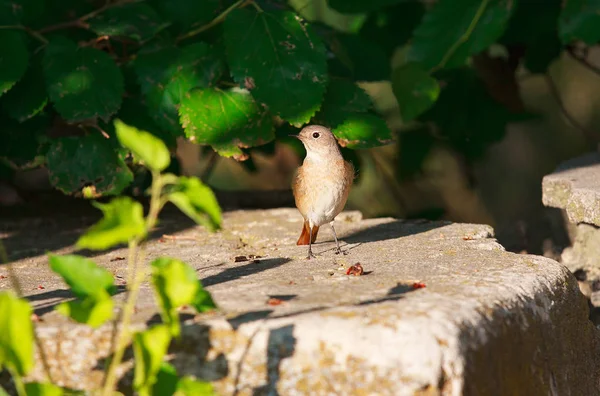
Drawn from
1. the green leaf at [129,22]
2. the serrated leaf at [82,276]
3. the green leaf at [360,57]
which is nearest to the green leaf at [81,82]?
the green leaf at [129,22]

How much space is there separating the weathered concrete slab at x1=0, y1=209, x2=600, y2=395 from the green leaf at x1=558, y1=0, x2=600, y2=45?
127cm

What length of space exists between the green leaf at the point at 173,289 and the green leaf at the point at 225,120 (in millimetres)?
1667

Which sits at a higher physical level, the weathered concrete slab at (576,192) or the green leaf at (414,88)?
the green leaf at (414,88)

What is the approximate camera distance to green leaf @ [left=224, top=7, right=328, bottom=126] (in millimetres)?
3572

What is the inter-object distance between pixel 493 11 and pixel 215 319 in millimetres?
2504

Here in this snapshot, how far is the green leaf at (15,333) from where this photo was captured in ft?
6.24

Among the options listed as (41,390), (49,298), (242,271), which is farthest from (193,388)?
(242,271)

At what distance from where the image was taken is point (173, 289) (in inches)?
79.7

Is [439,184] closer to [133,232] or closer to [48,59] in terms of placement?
[48,59]

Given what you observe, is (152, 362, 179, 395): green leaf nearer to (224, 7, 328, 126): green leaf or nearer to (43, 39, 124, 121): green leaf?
(224, 7, 328, 126): green leaf

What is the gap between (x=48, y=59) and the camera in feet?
12.3

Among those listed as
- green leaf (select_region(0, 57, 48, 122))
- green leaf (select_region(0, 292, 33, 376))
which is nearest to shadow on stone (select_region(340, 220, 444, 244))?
green leaf (select_region(0, 57, 48, 122))

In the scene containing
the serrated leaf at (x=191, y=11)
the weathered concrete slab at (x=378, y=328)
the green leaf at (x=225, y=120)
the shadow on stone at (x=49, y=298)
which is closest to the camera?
the weathered concrete slab at (x=378, y=328)

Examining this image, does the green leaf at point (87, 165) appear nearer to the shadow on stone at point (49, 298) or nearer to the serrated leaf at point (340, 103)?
the serrated leaf at point (340, 103)
